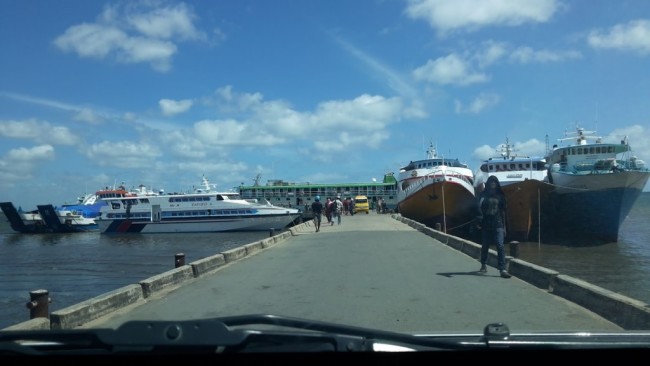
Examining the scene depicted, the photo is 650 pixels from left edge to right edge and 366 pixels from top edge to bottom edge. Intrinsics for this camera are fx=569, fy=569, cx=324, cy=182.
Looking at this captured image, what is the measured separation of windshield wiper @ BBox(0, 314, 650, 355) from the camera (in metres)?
3.74

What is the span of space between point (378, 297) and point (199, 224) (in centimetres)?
4278

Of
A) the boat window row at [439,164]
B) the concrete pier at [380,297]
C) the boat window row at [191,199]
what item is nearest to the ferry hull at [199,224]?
the boat window row at [191,199]

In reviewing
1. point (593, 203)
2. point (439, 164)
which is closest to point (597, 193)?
point (593, 203)

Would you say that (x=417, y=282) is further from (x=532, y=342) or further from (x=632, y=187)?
(x=632, y=187)

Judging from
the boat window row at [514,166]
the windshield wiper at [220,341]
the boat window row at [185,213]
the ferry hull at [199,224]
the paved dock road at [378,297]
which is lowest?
the ferry hull at [199,224]


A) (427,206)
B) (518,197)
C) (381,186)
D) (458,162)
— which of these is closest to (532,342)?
(518,197)

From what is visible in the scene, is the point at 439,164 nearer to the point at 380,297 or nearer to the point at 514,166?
the point at 514,166

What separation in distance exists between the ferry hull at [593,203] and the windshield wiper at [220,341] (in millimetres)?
29235

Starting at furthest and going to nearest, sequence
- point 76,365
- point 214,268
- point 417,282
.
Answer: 1. point 214,268
2. point 417,282
3. point 76,365

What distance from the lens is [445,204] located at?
1448 inches

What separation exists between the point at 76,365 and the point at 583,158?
121 ft

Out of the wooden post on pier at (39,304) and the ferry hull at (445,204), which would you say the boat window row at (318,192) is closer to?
the ferry hull at (445,204)

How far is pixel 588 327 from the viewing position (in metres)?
7.11

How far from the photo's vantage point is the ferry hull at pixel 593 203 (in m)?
30.6
